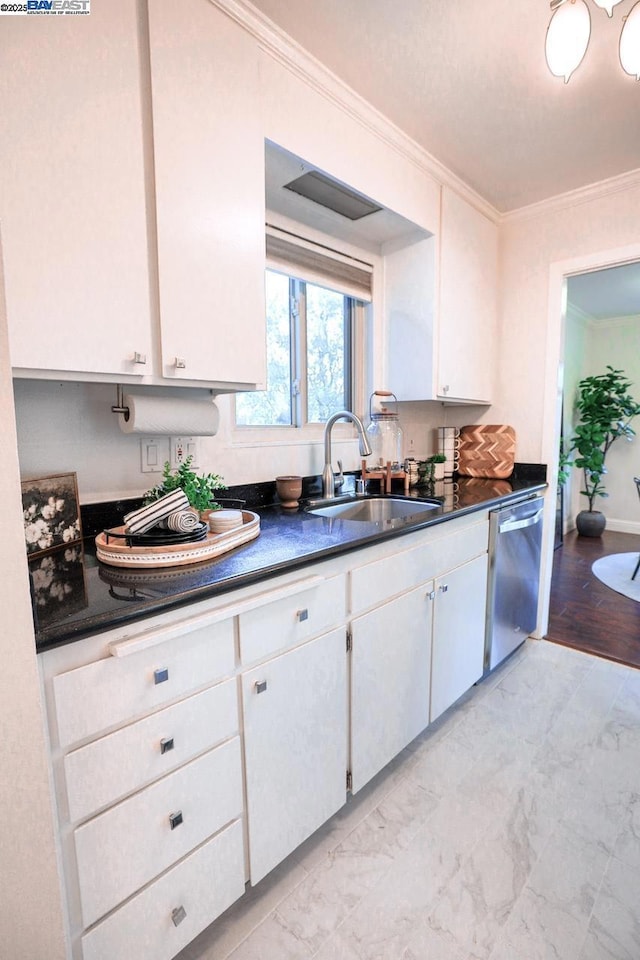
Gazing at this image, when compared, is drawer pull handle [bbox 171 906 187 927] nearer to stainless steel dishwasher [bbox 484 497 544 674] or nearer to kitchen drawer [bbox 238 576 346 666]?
kitchen drawer [bbox 238 576 346 666]

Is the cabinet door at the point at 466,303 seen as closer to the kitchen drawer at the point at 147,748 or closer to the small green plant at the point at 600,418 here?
the kitchen drawer at the point at 147,748

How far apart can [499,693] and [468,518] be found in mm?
923

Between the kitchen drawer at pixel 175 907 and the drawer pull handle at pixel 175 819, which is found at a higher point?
the drawer pull handle at pixel 175 819

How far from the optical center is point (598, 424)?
192 inches

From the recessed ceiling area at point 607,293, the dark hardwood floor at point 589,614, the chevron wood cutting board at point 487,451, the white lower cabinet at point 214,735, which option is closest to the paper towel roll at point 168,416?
the white lower cabinet at point 214,735

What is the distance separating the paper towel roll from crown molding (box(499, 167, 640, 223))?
7.58 ft

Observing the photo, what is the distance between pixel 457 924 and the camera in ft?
3.77

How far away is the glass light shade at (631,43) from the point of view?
1191 millimetres

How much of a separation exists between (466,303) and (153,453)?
188 cm

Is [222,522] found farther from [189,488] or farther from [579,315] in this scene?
[579,315]

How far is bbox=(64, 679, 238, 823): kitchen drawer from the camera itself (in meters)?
0.82

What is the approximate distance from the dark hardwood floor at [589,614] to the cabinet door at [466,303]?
152cm

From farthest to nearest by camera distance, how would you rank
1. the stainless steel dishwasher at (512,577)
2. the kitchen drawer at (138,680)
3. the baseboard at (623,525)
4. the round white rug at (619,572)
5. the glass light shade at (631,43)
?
the baseboard at (623,525) < the round white rug at (619,572) < the stainless steel dishwasher at (512,577) < the glass light shade at (631,43) < the kitchen drawer at (138,680)

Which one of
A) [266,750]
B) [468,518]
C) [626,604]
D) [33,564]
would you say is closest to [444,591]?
[468,518]
